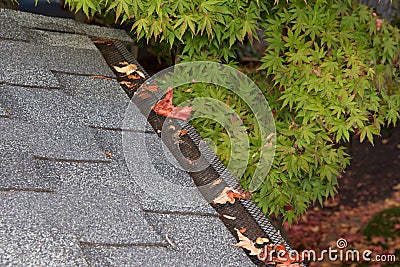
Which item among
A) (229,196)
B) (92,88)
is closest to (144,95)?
(92,88)

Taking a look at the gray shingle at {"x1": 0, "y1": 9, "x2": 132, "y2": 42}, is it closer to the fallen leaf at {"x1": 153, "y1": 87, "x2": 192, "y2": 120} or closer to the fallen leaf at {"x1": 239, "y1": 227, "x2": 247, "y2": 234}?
the fallen leaf at {"x1": 153, "y1": 87, "x2": 192, "y2": 120}

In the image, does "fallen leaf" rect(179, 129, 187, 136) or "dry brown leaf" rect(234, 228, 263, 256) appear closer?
"dry brown leaf" rect(234, 228, 263, 256)

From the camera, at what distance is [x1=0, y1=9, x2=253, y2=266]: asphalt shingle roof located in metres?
1.68

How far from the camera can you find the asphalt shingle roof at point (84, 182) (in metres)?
1.68

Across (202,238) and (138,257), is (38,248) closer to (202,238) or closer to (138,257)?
(138,257)

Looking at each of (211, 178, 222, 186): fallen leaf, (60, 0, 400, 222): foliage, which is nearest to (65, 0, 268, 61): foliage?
(60, 0, 400, 222): foliage

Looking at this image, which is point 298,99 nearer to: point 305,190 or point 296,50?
point 296,50

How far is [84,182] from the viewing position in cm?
196

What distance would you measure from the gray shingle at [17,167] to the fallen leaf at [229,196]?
1.86ft

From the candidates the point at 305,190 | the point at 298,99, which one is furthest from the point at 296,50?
the point at 305,190

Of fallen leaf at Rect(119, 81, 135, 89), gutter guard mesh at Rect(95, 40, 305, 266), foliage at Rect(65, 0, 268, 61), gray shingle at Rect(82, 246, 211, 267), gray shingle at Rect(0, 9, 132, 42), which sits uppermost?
foliage at Rect(65, 0, 268, 61)

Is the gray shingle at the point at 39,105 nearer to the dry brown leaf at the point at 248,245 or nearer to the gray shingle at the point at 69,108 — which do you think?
the gray shingle at the point at 69,108

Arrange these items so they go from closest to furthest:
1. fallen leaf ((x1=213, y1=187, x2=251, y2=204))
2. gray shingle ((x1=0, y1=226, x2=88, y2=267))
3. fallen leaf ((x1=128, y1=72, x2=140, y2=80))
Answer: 1. gray shingle ((x1=0, y1=226, x2=88, y2=267))
2. fallen leaf ((x1=213, y1=187, x2=251, y2=204))
3. fallen leaf ((x1=128, y1=72, x2=140, y2=80))

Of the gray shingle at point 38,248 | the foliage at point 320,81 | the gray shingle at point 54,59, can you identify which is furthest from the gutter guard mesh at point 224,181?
the foliage at point 320,81
